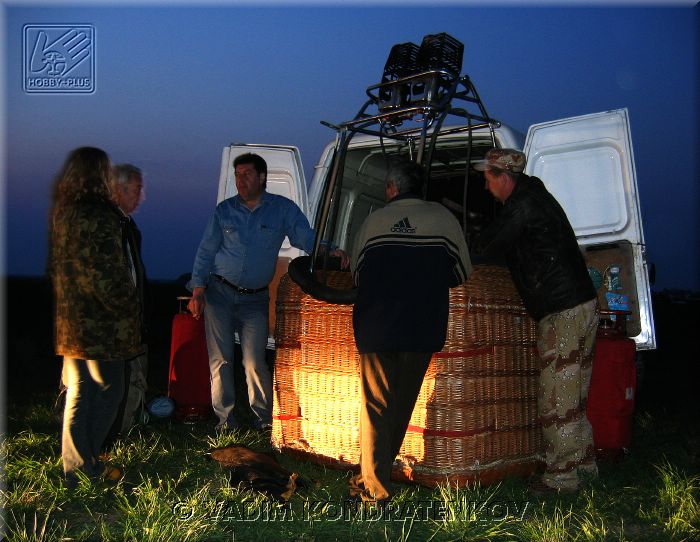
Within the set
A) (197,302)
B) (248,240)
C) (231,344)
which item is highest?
(248,240)

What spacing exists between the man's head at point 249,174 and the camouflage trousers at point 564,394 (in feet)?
Answer: 8.12

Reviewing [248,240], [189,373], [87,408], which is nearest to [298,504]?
[87,408]

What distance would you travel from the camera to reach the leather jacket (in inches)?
161

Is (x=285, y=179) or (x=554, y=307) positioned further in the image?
(x=285, y=179)

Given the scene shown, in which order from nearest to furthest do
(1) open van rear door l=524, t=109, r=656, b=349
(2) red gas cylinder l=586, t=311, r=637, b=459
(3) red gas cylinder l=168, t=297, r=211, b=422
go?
(2) red gas cylinder l=586, t=311, r=637, b=459, (1) open van rear door l=524, t=109, r=656, b=349, (3) red gas cylinder l=168, t=297, r=211, b=422

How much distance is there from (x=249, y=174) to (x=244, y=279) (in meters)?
0.78

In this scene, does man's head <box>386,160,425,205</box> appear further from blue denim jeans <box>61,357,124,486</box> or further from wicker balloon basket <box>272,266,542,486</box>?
blue denim jeans <box>61,357,124,486</box>

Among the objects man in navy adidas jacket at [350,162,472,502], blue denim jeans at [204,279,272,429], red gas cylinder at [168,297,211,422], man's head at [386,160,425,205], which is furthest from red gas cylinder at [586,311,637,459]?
red gas cylinder at [168,297,211,422]

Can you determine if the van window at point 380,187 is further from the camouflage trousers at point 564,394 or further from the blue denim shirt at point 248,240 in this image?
the camouflage trousers at point 564,394

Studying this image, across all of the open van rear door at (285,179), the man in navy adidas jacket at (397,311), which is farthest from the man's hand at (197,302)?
the man in navy adidas jacket at (397,311)

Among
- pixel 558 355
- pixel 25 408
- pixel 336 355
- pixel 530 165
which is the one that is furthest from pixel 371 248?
pixel 25 408

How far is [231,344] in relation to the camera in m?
5.57

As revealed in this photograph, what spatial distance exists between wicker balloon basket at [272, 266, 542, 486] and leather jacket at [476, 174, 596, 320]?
0.13 m

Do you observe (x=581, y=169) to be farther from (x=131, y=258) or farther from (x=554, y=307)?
(x=131, y=258)
